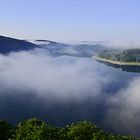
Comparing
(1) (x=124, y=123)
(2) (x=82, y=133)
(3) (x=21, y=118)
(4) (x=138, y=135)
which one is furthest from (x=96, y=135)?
(3) (x=21, y=118)

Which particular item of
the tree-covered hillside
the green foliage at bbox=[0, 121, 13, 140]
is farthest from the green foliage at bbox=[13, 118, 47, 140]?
the green foliage at bbox=[0, 121, 13, 140]

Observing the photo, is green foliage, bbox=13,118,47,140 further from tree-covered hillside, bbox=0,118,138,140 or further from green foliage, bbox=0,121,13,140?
green foliage, bbox=0,121,13,140

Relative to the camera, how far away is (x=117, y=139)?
2628 inches

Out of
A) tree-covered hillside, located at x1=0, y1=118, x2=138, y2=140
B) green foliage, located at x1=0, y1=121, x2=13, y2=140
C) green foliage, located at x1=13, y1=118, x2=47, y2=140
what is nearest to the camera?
green foliage, located at x1=13, y1=118, x2=47, y2=140

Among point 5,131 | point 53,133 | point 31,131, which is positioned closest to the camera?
point 31,131

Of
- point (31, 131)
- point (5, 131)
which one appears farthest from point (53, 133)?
point (5, 131)

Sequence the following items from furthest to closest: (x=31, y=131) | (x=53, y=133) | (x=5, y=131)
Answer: (x=5, y=131) → (x=53, y=133) → (x=31, y=131)

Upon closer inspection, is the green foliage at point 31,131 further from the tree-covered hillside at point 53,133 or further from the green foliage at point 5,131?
the green foliage at point 5,131

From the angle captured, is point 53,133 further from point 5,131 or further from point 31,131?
point 5,131

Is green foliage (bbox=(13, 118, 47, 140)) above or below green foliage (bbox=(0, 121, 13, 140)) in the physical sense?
above

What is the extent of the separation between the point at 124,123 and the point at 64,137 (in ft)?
411

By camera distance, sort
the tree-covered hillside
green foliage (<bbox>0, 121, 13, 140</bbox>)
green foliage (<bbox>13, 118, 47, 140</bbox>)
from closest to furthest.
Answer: green foliage (<bbox>13, 118, 47, 140</bbox>) → the tree-covered hillside → green foliage (<bbox>0, 121, 13, 140</bbox>)

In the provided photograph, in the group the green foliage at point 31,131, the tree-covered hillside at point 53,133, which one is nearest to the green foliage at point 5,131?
the tree-covered hillside at point 53,133

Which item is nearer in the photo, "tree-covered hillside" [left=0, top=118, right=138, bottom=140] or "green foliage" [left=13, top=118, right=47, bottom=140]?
"green foliage" [left=13, top=118, right=47, bottom=140]
